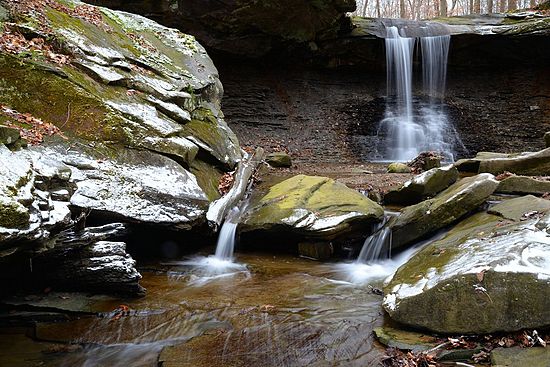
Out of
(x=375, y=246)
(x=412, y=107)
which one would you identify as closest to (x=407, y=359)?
(x=375, y=246)

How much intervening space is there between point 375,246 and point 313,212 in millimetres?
1063

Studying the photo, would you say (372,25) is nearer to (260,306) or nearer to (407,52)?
(407,52)

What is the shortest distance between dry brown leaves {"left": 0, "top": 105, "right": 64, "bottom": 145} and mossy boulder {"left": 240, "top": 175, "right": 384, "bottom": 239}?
3006 millimetres

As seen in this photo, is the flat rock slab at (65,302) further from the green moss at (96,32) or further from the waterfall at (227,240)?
the green moss at (96,32)

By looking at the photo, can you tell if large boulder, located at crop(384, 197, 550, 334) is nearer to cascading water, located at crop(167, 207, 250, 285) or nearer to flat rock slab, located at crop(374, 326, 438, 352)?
flat rock slab, located at crop(374, 326, 438, 352)

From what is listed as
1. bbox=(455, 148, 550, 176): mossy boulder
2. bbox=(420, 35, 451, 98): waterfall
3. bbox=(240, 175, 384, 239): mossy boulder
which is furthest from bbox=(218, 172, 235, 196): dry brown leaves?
bbox=(420, 35, 451, 98): waterfall

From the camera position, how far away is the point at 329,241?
6.47 m

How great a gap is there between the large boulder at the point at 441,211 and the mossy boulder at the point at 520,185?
0.63 m

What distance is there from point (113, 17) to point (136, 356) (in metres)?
7.90

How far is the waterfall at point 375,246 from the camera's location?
640 cm

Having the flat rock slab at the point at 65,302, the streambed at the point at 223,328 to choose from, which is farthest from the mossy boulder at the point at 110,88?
the streambed at the point at 223,328

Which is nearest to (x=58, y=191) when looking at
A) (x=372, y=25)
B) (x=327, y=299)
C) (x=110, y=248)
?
(x=110, y=248)

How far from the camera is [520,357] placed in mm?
3113

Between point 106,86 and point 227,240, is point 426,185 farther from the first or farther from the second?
point 106,86
